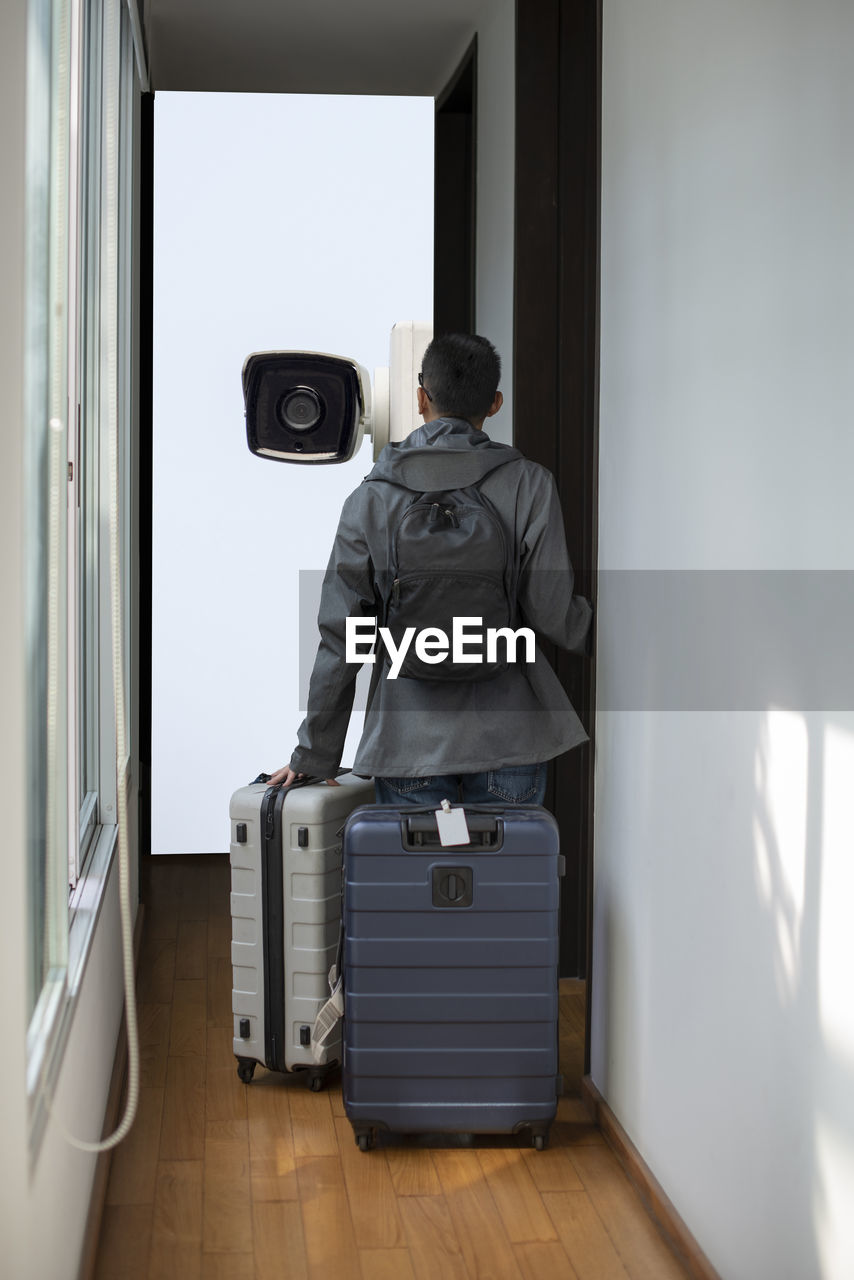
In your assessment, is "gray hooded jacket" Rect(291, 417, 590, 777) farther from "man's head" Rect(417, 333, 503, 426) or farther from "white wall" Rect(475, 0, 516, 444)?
"white wall" Rect(475, 0, 516, 444)

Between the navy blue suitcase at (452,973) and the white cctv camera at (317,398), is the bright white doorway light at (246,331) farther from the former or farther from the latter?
the navy blue suitcase at (452,973)

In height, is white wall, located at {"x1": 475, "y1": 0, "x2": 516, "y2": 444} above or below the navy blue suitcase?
above

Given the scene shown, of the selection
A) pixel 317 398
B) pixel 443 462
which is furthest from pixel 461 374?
pixel 317 398

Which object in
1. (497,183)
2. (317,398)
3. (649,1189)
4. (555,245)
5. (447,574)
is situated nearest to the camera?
(649,1189)

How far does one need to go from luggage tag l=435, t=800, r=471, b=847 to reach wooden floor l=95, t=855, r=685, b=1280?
61cm

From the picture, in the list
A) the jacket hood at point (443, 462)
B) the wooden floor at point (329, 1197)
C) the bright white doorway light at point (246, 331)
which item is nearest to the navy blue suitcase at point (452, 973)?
the wooden floor at point (329, 1197)

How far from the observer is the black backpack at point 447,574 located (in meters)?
2.41

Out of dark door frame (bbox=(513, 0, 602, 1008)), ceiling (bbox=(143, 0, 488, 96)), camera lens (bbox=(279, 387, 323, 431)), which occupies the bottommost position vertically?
camera lens (bbox=(279, 387, 323, 431))

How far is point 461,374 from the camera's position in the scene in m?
2.55

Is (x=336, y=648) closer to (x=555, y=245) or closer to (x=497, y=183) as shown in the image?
(x=555, y=245)

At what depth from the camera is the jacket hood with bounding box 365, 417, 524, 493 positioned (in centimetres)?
249

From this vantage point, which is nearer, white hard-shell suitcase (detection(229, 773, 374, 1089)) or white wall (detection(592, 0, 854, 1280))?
white wall (detection(592, 0, 854, 1280))

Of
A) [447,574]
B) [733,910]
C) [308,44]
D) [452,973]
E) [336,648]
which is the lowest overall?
[452,973]

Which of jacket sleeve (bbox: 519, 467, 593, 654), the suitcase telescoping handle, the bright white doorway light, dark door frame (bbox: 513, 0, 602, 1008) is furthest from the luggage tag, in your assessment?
the bright white doorway light
